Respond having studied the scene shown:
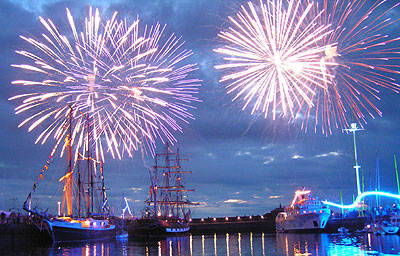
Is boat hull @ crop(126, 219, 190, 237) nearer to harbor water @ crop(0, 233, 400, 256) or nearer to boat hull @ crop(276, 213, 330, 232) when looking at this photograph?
boat hull @ crop(276, 213, 330, 232)

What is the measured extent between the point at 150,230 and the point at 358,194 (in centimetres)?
5542

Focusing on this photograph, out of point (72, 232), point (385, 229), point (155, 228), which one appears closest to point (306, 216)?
point (385, 229)

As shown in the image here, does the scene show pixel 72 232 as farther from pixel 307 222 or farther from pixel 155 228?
pixel 307 222

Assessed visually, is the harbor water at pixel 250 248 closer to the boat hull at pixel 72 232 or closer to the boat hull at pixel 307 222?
the boat hull at pixel 72 232

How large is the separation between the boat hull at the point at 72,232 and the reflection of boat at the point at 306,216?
54992 mm

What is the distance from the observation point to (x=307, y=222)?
118000 millimetres

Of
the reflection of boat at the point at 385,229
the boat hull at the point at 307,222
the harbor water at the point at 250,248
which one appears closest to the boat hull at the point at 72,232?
the harbor water at the point at 250,248

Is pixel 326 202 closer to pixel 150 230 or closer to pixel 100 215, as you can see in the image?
pixel 150 230

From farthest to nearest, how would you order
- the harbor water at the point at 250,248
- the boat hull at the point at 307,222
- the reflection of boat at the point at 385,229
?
the boat hull at the point at 307,222
the reflection of boat at the point at 385,229
the harbor water at the point at 250,248

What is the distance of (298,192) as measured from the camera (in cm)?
13562

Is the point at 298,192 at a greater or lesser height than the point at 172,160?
lesser

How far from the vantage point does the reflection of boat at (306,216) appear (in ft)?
380

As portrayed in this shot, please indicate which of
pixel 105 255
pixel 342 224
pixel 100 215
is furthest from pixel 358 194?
pixel 105 255

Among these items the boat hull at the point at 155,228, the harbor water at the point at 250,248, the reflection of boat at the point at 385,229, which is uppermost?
the harbor water at the point at 250,248
